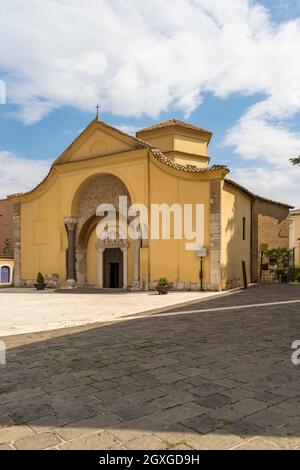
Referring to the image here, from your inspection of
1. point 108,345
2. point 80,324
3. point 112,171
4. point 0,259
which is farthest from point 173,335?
point 0,259

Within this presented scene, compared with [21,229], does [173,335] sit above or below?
below

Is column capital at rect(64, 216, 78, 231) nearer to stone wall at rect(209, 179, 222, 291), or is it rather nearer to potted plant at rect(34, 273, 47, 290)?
potted plant at rect(34, 273, 47, 290)

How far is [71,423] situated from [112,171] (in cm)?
1669

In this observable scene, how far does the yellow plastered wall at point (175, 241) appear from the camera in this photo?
1647 cm

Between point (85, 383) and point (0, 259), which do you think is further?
point (0, 259)

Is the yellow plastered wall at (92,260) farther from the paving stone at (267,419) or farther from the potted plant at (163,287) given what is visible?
the paving stone at (267,419)

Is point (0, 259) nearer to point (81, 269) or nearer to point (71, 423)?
point (81, 269)

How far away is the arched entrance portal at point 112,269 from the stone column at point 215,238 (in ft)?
18.7

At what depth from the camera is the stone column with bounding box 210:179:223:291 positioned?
52.4ft

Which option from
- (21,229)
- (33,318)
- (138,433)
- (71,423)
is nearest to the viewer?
(138,433)

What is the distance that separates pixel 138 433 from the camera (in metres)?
2.93

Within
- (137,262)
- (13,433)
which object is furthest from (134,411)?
(137,262)

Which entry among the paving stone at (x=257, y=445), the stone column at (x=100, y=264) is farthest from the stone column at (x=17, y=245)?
the paving stone at (x=257, y=445)

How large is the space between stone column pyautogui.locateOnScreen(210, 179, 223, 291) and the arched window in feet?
59.7
